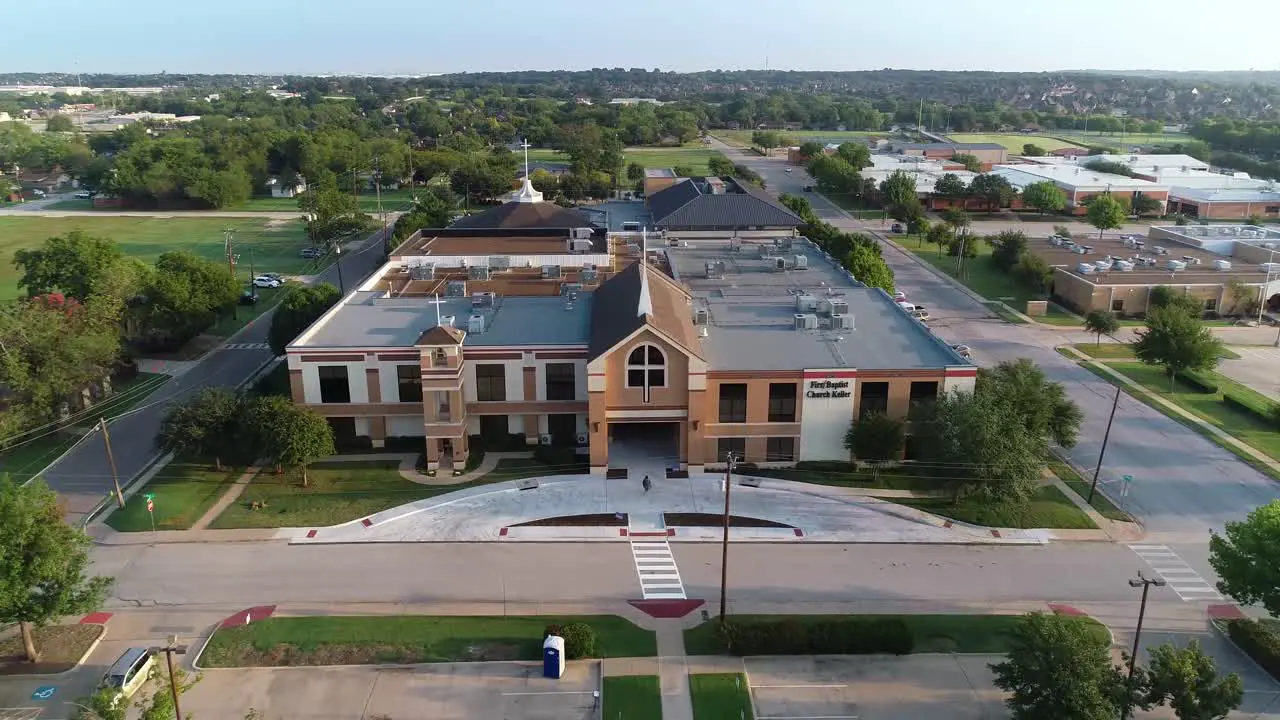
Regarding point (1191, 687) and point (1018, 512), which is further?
point (1018, 512)

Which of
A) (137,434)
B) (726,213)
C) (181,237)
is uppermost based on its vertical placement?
(726,213)

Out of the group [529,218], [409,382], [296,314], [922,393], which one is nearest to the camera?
[922,393]

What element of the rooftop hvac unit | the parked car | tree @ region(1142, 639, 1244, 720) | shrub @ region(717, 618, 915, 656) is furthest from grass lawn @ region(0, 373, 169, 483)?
tree @ region(1142, 639, 1244, 720)

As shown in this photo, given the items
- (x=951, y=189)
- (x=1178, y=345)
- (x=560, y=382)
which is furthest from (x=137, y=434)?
(x=951, y=189)

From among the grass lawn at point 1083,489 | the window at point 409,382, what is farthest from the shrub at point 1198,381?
the window at point 409,382

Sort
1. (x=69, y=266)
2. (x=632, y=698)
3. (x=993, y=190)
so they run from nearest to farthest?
(x=632, y=698) < (x=69, y=266) < (x=993, y=190)

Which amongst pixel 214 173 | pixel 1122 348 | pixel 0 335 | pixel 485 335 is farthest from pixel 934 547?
pixel 214 173

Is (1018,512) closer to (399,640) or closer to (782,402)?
(782,402)

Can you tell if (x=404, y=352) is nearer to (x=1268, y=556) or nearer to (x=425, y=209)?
(x=1268, y=556)
